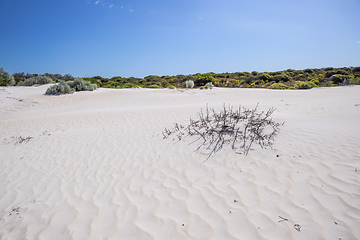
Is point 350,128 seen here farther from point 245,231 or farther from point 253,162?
point 245,231

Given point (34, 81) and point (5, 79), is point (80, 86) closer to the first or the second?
point (34, 81)

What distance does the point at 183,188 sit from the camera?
2877mm

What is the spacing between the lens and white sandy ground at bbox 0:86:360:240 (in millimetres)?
2102

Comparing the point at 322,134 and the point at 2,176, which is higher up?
the point at 322,134

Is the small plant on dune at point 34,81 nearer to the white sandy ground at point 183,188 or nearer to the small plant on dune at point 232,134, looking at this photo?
the white sandy ground at point 183,188

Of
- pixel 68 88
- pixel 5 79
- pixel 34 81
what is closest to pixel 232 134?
pixel 68 88

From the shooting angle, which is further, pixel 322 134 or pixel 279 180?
pixel 322 134

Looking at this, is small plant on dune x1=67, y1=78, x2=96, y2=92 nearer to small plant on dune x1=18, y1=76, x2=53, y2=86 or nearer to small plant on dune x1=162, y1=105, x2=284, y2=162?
small plant on dune x1=18, y1=76, x2=53, y2=86

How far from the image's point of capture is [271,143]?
400 centimetres

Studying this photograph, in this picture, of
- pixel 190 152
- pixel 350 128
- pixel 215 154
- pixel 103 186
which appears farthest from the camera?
pixel 350 128

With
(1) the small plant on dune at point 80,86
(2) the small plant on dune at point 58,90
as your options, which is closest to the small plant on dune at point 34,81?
(1) the small plant on dune at point 80,86

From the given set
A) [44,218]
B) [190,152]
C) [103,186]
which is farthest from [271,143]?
[44,218]

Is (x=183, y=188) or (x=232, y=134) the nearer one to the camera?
(x=183, y=188)

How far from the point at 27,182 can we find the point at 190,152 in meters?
3.40
